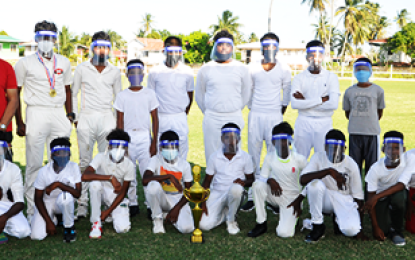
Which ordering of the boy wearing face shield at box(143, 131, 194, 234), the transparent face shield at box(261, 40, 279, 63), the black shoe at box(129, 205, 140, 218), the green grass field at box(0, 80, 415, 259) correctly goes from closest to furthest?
the green grass field at box(0, 80, 415, 259) → the boy wearing face shield at box(143, 131, 194, 234) → the black shoe at box(129, 205, 140, 218) → the transparent face shield at box(261, 40, 279, 63)

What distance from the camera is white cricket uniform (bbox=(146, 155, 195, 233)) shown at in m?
5.61

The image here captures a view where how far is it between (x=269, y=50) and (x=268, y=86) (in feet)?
1.81

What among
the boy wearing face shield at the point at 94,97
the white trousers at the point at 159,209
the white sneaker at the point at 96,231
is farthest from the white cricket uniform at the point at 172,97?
the white sneaker at the point at 96,231

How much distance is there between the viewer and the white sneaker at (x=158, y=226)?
554 cm

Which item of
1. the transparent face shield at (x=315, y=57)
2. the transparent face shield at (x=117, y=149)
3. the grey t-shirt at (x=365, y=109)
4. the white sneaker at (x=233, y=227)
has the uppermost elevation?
the transparent face shield at (x=315, y=57)

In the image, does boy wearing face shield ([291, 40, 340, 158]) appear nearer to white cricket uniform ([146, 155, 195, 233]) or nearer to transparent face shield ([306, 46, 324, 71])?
transparent face shield ([306, 46, 324, 71])

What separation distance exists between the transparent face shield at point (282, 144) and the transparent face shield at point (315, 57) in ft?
4.93

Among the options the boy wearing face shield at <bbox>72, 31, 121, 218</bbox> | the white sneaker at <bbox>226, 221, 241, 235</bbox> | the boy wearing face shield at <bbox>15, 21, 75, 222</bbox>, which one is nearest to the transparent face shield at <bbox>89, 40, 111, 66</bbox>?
the boy wearing face shield at <bbox>72, 31, 121, 218</bbox>

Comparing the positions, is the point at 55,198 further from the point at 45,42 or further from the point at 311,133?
the point at 311,133

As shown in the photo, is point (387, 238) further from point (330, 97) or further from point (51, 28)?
point (51, 28)

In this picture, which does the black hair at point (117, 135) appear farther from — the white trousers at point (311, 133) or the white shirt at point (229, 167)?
the white trousers at point (311, 133)

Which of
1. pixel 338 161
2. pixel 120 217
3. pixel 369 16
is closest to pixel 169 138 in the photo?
pixel 120 217

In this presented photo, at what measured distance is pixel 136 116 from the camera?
629 centimetres

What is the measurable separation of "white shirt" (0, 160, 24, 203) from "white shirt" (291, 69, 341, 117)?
154 inches
